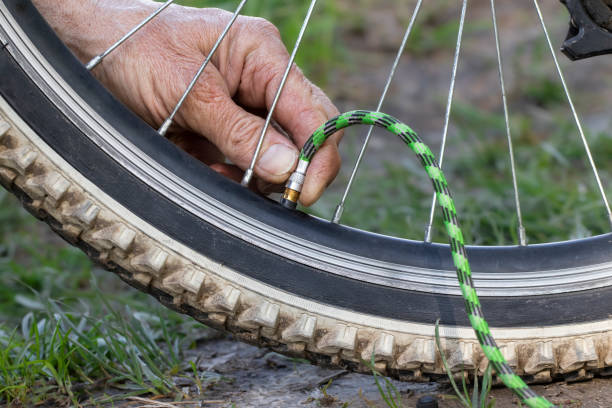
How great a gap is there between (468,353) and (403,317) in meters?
0.11

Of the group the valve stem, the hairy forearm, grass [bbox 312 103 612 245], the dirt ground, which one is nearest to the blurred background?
grass [bbox 312 103 612 245]

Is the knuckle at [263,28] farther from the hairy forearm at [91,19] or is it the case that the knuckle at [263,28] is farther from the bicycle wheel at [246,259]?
the bicycle wheel at [246,259]

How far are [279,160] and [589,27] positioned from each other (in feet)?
1.64

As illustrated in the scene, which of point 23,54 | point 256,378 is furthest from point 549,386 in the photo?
point 23,54

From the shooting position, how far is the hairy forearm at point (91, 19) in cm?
120

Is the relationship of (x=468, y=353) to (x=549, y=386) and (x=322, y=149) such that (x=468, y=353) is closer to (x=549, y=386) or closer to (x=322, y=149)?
(x=549, y=386)

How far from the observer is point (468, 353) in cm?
105

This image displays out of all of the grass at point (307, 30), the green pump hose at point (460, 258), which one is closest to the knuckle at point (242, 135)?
the green pump hose at point (460, 258)

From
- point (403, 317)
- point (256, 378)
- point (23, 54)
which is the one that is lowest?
point (256, 378)

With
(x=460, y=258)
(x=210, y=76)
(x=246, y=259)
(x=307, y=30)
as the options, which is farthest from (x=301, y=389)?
(x=307, y=30)

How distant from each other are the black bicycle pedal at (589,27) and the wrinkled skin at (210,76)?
0.39 metres

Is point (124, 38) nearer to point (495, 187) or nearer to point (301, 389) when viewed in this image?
point (301, 389)

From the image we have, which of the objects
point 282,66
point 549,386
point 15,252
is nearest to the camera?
point 549,386

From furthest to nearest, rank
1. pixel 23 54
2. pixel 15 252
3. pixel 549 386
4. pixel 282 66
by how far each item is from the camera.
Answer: pixel 15 252
pixel 282 66
pixel 549 386
pixel 23 54
